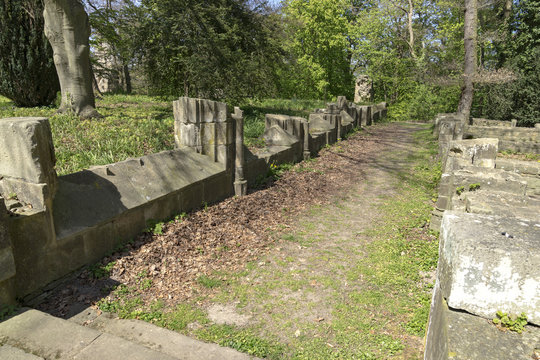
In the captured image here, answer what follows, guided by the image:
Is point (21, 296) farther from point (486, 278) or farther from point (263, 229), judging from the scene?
point (486, 278)

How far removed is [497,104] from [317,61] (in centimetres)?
1641

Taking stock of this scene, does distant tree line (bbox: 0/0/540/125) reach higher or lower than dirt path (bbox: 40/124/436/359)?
higher

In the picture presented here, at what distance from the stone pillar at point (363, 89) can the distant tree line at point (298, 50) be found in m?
1.61

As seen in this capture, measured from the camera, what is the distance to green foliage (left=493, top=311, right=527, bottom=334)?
1938mm

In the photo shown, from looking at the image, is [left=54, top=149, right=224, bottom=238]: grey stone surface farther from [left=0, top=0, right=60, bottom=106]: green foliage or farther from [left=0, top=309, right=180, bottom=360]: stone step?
[left=0, top=0, right=60, bottom=106]: green foliage

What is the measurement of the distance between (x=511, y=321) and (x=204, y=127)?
5.50m

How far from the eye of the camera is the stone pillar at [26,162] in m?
3.36

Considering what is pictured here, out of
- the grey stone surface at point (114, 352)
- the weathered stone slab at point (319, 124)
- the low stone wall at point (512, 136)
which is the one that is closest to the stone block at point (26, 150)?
the grey stone surface at point (114, 352)

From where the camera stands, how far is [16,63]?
1203 centimetres

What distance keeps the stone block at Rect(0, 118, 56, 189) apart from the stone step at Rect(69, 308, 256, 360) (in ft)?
4.95

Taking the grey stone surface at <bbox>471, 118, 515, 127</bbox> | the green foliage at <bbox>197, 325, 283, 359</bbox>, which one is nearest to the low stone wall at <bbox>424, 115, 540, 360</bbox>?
the green foliage at <bbox>197, 325, 283, 359</bbox>

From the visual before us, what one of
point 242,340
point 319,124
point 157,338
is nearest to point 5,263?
point 157,338

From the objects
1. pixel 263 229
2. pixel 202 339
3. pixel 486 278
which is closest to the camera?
pixel 486 278

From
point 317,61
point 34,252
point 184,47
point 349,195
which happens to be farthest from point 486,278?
point 317,61
